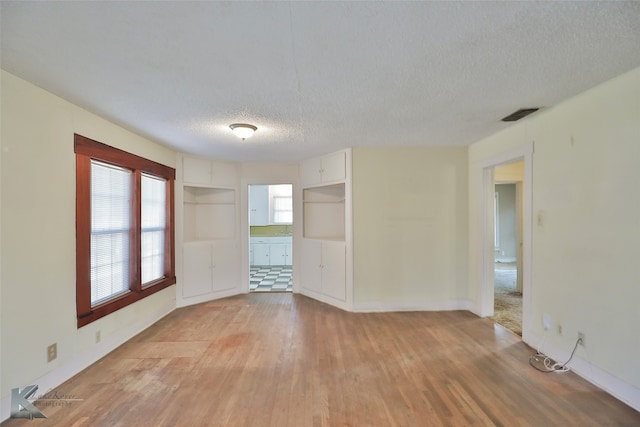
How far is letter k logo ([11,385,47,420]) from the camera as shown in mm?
1918

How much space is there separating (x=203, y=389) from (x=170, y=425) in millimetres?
387

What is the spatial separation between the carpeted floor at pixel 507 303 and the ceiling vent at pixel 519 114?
2380mm

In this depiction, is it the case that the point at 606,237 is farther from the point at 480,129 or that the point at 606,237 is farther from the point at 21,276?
the point at 21,276

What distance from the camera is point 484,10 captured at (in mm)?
1339

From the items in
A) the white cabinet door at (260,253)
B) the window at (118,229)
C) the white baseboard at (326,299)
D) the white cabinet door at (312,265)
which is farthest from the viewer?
the white cabinet door at (260,253)

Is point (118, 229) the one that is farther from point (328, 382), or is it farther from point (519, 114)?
point (519, 114)

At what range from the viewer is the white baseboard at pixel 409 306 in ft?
13.2

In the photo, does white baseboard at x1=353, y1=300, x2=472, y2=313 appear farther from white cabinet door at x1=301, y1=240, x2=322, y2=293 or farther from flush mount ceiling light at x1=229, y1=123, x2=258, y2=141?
flush mount ceiling light at x1=229, y1=123, x2=258, y2=141

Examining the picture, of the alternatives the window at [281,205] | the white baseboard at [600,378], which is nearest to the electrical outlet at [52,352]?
the white baseboard at [600,378]

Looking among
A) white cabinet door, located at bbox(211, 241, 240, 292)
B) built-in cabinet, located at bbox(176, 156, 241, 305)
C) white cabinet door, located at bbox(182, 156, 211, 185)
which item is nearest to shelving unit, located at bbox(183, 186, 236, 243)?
built-in cabinet, located at bbox(176, 156, 241, 305)

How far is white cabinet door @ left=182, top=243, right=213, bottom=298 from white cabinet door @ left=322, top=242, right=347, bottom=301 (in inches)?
73.9

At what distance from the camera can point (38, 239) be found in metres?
2.13

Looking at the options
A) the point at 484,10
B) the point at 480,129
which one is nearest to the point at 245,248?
the point at 480,129

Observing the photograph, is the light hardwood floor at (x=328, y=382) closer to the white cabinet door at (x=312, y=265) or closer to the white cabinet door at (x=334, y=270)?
the white cabinet door at (x=334, y=270)
